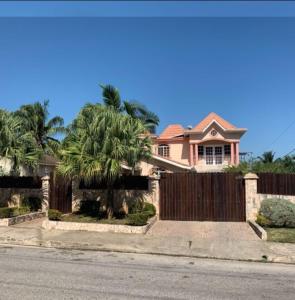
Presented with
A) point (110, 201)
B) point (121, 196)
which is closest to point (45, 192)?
point (121, 196)

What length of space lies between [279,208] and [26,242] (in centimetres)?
997

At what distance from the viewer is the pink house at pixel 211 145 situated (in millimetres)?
33188

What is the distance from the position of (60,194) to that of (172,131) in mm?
22181

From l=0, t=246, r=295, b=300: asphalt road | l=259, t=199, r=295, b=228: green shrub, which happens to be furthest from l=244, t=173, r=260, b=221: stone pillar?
l=0, t=246, r=295, b=300: asphalt road

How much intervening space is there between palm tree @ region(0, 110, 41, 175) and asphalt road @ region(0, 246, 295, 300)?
765 cm

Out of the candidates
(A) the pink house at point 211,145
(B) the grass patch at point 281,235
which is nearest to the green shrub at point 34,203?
(B) the grass patch at point 281,235

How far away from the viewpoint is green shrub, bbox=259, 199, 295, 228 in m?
13.5

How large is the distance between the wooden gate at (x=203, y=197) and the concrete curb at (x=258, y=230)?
3.67 ft

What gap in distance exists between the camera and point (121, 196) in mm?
16953

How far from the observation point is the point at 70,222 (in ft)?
45.3

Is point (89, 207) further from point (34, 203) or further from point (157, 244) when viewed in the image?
point (157, 244)

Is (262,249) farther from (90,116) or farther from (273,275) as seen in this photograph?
(90,116)

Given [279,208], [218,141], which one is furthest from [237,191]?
[218,141]

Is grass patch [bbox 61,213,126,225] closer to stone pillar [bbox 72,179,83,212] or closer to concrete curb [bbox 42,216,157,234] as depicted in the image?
concrete curb [bbox 42,216,157,234]
